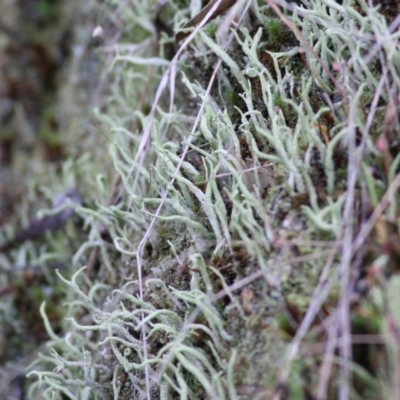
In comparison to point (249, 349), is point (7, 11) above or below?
above

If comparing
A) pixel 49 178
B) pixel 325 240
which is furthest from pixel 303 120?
pixel 49 178

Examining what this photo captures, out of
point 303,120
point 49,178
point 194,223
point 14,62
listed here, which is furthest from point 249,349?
point 14,62

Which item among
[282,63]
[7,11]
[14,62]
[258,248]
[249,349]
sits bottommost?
[249,349]

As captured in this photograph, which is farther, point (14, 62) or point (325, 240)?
point (14, 62)

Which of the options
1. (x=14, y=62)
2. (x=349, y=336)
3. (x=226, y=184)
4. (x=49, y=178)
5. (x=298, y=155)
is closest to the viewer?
(x=349, y=336)

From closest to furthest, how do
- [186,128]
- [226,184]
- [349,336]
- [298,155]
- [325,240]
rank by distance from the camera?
[349,336]
[325,240]
[298,155]
[226,184]
[186,128]

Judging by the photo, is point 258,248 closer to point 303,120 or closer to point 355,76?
point 303,120
